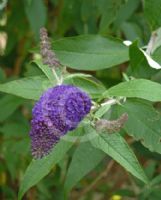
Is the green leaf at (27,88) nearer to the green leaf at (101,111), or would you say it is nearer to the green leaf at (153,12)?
the green leaf at (101,111)

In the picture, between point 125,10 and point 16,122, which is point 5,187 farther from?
point 125,10

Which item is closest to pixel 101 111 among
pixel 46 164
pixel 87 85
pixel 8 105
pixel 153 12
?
pixel 87 85

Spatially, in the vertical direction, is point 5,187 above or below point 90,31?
below

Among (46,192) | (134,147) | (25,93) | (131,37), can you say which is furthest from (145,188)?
(25,93)

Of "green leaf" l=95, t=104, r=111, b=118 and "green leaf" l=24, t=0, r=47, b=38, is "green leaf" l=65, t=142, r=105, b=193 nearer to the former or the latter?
"green leaf" l=95, t=104, r=111, b=118

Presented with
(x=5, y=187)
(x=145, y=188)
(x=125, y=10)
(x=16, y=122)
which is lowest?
(x=5, y=187)

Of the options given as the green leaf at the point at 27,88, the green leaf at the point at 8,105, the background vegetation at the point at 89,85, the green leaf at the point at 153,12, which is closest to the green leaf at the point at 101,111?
the background vegetation at the point at 89,85
